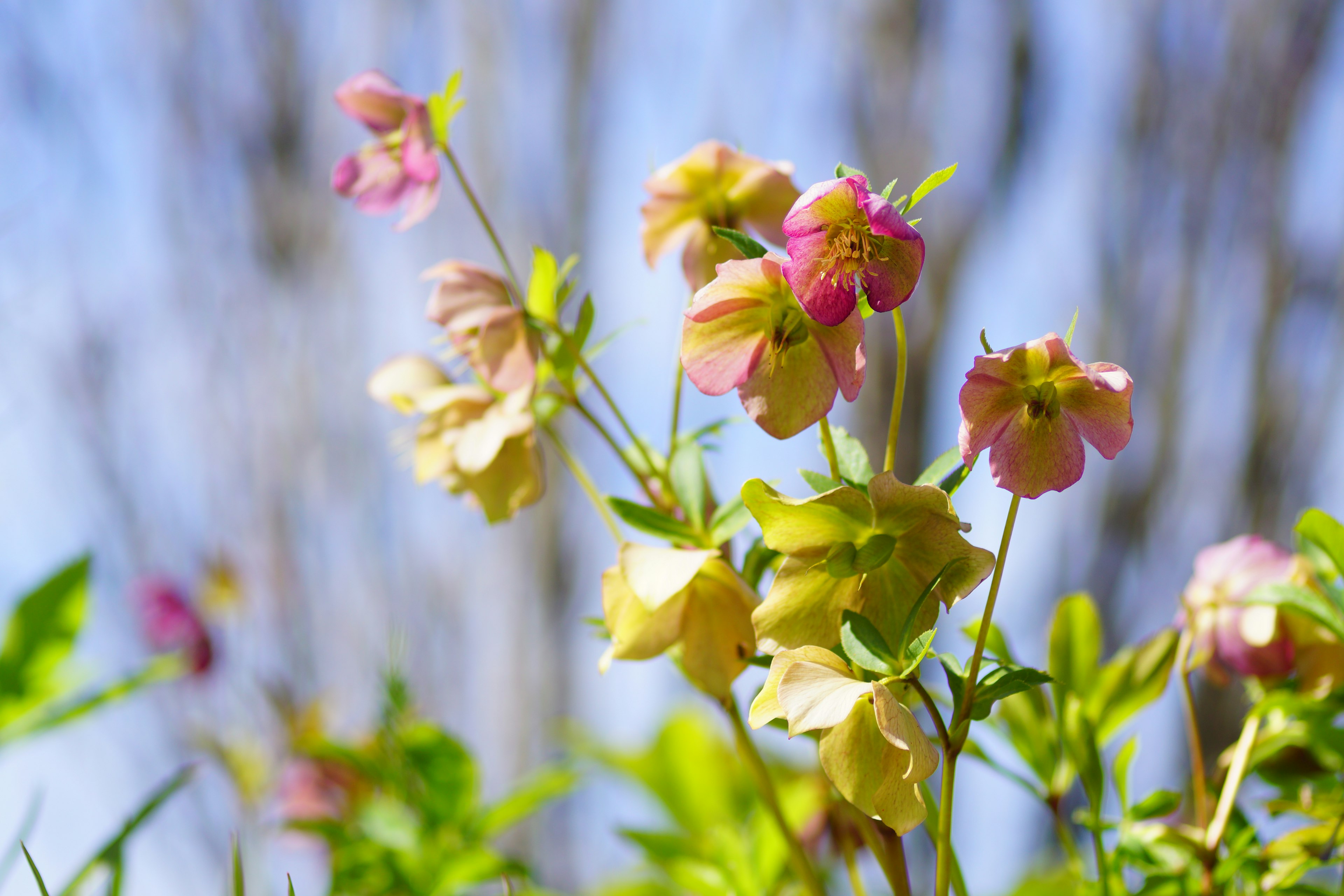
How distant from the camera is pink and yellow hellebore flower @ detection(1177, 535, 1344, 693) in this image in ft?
1.13

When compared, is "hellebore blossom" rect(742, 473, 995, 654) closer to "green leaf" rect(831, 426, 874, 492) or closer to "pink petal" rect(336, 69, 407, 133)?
"green leaf" rect(831, 426, 874, 492)

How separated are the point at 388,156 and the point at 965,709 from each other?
1.04 feet

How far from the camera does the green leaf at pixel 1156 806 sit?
34 centimetres

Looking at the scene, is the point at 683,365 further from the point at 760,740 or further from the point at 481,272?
the point at 760,740

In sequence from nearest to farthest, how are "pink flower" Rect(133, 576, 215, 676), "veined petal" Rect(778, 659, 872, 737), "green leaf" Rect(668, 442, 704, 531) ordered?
"veined petal" Rect(778, 659, 872, 737) → "green leaf" Rect(668, 442, 704, 531) → "pink flower" Rect(133, 576, 215, 676)

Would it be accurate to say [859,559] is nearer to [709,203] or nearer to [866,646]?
[866,646]

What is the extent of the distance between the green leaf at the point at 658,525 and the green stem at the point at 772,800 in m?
0.06

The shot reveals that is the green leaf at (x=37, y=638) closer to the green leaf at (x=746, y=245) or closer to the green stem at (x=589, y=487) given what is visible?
the green stem at (x=589, y=487)


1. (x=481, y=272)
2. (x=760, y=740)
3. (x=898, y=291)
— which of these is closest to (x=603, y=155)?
(x=760, y=740)

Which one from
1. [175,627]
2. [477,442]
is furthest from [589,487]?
[175,627]

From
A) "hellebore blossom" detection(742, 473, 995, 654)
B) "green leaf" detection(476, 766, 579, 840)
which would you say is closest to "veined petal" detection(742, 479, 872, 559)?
"hellebore blossom" detection(742, 473, 995, 654)

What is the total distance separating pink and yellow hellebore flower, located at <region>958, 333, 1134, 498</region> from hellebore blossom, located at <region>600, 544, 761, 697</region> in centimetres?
9

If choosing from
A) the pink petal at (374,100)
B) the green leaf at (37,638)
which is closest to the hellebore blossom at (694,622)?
the pink petal at (374,100)

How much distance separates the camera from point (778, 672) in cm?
24
